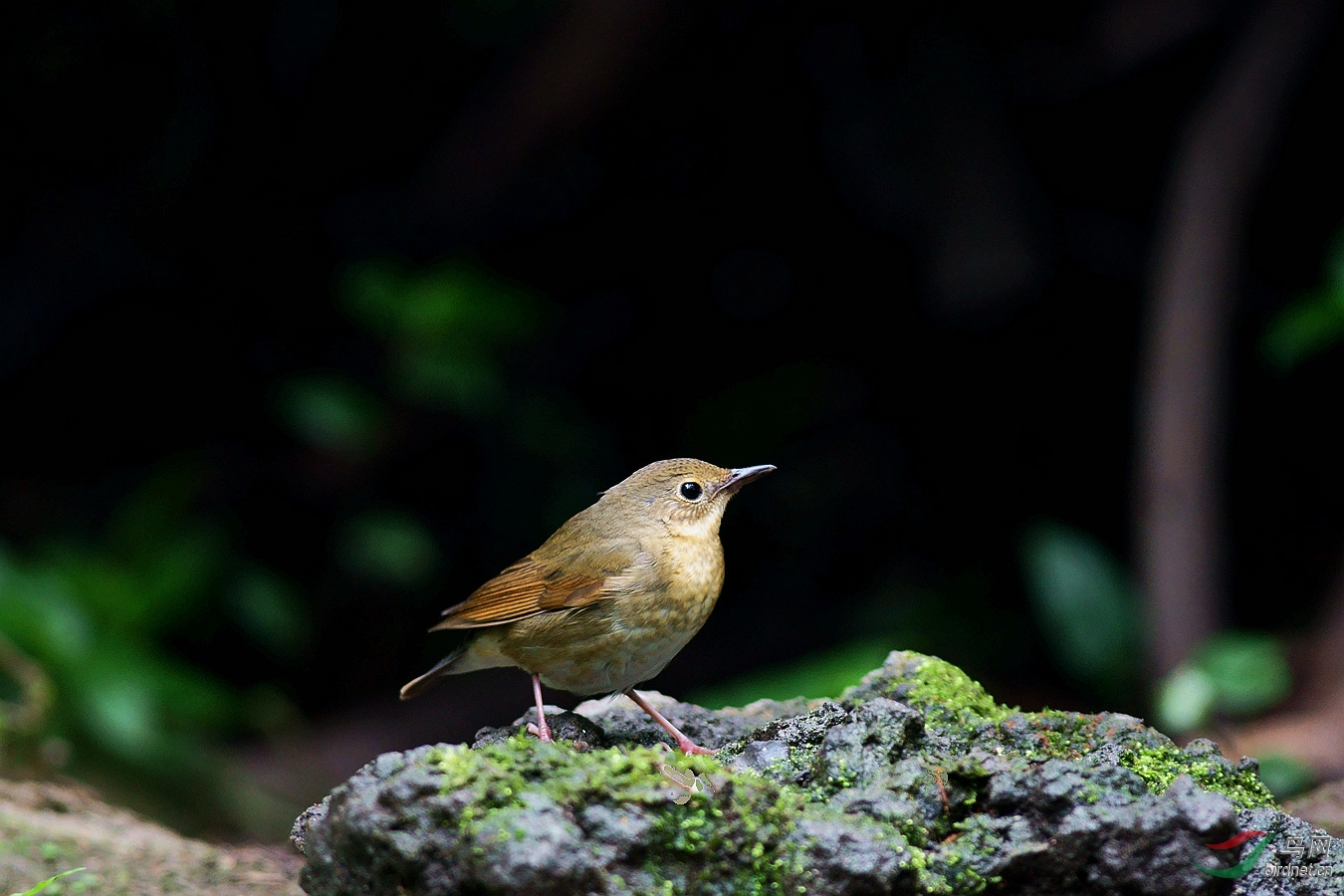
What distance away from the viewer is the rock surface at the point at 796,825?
85.4 inches

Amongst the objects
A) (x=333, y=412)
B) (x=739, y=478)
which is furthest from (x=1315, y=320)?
(x=333, y=412)

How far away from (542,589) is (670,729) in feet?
1.75

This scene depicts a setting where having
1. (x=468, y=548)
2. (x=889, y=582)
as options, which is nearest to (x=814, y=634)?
(x=889, y=582)

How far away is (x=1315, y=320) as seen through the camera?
555cm

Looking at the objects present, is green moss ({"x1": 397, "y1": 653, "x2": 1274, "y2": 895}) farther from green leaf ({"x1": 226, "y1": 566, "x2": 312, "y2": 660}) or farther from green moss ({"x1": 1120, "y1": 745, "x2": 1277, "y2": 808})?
green leaf ({"x1": 226, "y1": 566, "x2": 312, "y2": 660})

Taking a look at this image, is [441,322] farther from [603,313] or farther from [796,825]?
[796,825]

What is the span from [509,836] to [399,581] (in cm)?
543

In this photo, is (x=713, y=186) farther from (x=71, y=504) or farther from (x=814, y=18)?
(x=71, y=504)

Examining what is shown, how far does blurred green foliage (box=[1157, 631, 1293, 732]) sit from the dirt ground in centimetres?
344

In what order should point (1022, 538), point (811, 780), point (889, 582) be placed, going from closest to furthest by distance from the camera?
point (811, 780) < point (1022, 538) < point (889, 582)

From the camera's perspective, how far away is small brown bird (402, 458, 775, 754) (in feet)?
11.2

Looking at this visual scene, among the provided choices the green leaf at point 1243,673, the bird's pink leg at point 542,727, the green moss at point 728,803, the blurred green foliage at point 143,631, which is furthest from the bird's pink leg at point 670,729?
the green leaf at point 1243,673

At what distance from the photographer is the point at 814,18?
23.9ft

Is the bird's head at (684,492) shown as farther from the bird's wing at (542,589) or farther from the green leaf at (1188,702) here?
the green leaf at (1188,702)
